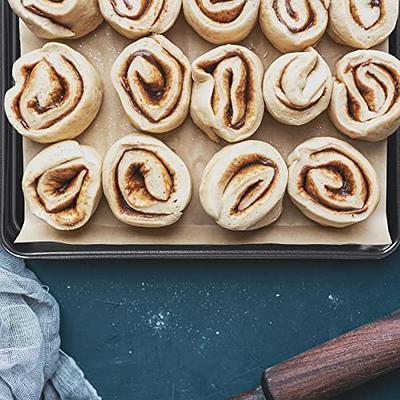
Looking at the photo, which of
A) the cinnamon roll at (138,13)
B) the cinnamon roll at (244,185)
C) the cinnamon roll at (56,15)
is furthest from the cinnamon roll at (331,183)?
the cinnamon roll at (56,15)

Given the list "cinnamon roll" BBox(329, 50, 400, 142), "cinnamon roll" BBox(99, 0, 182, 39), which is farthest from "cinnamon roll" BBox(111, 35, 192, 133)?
"cinnamon roll" BBox(329, 50, 400, 142)

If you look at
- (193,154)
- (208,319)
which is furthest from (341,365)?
(193,154)

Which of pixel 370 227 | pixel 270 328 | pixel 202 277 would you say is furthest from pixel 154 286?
pixel 370 227

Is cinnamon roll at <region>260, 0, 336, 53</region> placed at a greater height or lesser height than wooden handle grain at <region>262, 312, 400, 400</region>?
greater

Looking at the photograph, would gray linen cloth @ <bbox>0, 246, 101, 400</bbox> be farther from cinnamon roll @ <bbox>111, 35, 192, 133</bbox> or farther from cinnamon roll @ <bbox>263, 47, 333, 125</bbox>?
cinnamon roll @ <bbox>263, 47, 333, 125</bbox>

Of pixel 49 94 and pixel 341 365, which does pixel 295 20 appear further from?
pixel 341 365

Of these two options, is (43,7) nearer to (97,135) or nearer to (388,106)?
(97,135)
